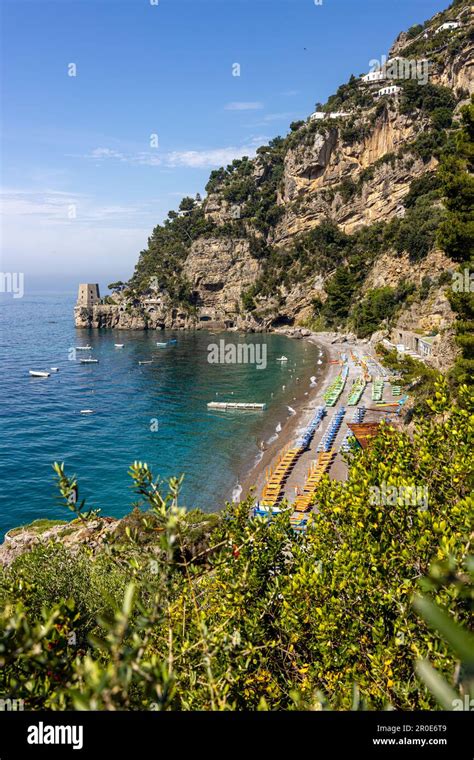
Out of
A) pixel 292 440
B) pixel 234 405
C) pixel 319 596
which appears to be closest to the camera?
pixel 319 596

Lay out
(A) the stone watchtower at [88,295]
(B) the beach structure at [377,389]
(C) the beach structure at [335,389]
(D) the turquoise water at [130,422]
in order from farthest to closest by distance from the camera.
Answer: (A) the stone watchtower at [88,295]
(C) the beach structure at [335,389]
(B) the beach structure at [377,389]
(D) the turquoise water at [130,422]

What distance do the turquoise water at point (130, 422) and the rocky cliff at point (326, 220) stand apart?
23229mm

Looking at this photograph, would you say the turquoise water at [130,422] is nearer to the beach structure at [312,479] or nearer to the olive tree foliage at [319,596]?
the beach structure at [312,479]

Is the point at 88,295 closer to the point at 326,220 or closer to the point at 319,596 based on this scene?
the point at 326,220

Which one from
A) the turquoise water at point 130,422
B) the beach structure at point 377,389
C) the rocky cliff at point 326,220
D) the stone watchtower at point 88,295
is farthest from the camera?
the stone watchtower at point 88,295

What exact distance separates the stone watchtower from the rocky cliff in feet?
8.63

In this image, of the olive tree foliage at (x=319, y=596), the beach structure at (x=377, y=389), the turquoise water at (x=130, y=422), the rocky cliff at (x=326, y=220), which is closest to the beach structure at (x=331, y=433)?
the beach structure at (x=377, y=389)

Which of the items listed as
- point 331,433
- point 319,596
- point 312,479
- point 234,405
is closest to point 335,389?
point 234,405

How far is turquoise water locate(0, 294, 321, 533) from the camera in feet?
109

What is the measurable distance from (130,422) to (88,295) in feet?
277

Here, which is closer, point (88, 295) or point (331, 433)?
point (331, 433)

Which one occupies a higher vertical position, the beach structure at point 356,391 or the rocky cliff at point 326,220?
the rocky cliff at point 326,220

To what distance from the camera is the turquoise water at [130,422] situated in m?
33.2

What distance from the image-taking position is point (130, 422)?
155ft
